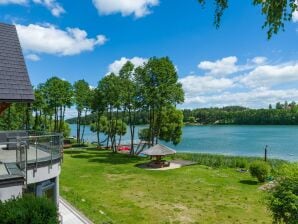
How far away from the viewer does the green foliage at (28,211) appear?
28.1 feet

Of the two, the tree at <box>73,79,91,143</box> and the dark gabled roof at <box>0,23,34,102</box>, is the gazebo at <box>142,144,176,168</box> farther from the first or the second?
the tree at <box>73,79,91,143</box>

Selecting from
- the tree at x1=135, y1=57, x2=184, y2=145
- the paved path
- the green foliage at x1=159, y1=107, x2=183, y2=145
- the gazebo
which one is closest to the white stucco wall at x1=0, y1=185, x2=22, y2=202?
the paved path

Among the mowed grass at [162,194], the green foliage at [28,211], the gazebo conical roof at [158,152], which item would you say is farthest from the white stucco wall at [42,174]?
the gazebo conical roof at [158,152]

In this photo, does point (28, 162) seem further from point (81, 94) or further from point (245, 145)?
point (245, 145)

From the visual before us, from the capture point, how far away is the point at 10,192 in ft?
31.7

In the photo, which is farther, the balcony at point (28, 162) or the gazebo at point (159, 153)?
the gazebo at point (159, 153)

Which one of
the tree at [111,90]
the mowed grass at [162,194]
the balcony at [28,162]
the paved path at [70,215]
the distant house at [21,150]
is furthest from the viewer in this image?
the tree at [111,90]

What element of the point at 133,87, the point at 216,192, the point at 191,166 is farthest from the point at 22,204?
the point at 133,87

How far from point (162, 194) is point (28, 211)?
14.1 metres

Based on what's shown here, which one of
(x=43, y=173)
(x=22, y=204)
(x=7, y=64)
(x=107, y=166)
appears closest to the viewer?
(x=22, y=204)

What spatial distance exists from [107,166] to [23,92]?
2018 cm

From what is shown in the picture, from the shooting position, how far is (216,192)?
74.3ft

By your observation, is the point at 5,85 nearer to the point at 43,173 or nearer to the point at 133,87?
the point at 43,173

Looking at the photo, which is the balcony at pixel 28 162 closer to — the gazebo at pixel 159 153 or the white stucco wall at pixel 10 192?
the white stucco wall at pixel 10 192
